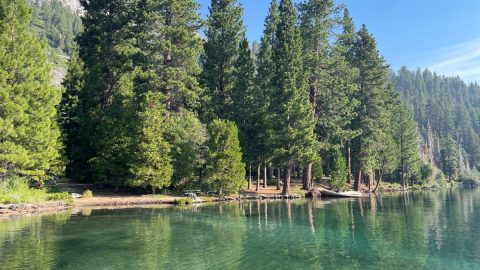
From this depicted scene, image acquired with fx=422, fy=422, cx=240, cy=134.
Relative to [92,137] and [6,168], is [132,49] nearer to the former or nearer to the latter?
[92,137]

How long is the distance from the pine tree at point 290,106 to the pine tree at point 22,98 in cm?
2598

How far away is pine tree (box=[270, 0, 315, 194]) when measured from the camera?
5238 cm

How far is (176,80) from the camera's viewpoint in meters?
50.0

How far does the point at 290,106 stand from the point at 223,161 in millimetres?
11243

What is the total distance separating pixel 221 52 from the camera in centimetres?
5947

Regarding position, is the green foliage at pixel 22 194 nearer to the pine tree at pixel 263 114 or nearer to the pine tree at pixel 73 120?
the pine tree at pixel 73 120

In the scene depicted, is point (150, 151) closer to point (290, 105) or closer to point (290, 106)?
point (290, 106)

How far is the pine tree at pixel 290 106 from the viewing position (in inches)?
2062

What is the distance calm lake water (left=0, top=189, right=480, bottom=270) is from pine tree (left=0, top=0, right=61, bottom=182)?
8.50 m

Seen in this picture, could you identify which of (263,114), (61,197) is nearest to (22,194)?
(61,197)

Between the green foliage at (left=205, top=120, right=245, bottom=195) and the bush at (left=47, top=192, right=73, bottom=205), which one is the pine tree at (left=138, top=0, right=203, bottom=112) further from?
the bush at (left=47, top=192, right=73, bottom=205)

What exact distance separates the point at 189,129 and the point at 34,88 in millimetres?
17207

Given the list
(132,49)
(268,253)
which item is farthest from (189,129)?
(268,253)

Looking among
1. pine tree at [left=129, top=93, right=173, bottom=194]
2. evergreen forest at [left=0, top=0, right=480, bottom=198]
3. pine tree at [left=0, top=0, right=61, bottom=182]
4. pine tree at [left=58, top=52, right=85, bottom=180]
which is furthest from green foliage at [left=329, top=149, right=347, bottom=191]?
pine tree at [left=0, top=0, right=61, bottom=182]
